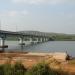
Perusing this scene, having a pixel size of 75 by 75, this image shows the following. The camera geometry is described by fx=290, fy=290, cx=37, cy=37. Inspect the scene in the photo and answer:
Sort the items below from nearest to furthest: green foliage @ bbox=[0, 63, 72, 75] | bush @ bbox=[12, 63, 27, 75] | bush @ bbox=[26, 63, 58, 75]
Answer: bush @ bbox=[26, 63, 58, 75]
green foliage @ bbox=[0, 63, 72, 75]
bush @ bbox=[12, 63, 27, 75]

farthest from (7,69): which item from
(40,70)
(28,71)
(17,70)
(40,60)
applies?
(40,60)

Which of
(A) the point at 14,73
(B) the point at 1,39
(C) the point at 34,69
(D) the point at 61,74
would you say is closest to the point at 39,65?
(C) the point at 34,69

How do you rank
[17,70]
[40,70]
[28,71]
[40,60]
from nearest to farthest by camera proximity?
[40,70], [28,71], [17,70], [40,60]

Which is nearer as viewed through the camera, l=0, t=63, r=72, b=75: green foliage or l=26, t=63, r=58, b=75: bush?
l=26, t=63, r=58, b=75: bush

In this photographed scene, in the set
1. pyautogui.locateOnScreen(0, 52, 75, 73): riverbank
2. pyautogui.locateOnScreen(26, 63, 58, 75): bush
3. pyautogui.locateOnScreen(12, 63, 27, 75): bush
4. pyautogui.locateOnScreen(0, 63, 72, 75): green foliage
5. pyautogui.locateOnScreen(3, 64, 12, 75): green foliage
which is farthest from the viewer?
pyautogui.locateOnScreen(0, 52, 75, 73): riverbank

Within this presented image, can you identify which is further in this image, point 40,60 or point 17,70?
point 40,60

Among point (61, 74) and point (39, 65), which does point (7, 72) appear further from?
point (61, 74)

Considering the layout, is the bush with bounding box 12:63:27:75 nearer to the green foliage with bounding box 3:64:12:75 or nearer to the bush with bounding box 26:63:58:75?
the green foliage with bounding box 3:64:12:75

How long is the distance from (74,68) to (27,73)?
12293mm

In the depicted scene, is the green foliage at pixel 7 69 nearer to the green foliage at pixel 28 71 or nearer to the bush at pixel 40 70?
the green foliage at pixel 28 71

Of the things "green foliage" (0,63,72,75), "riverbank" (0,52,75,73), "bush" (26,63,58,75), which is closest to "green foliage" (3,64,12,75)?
"green foliage" (0,63,72,75)

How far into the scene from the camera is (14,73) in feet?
60.6

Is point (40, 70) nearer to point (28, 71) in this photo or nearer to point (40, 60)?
point (28, 71)

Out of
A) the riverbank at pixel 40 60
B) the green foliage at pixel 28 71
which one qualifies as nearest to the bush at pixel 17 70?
the green foliage at pixel 28 71
